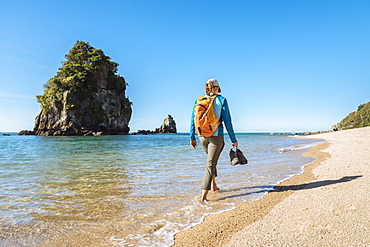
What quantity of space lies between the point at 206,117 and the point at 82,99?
209 feet

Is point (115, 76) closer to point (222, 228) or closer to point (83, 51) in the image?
point (83, 51)

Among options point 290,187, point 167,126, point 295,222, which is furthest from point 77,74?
point 167,126

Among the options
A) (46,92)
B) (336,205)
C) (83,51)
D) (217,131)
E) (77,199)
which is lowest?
(77,199)

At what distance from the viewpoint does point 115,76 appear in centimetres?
7069

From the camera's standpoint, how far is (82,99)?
202ft

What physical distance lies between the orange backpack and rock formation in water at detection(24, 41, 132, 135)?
5920 centimetres

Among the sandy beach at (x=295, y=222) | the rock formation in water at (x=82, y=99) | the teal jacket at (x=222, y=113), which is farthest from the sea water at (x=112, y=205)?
the rock formation in water at (x=82, y=99)

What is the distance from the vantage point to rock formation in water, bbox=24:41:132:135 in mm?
59250

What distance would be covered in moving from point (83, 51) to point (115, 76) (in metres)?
11.0

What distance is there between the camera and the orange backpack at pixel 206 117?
4.37 metres

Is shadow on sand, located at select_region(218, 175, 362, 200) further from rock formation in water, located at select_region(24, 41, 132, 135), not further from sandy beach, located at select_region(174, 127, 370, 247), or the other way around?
rock formation in water, located at select_region(24, 41, 132, 135)

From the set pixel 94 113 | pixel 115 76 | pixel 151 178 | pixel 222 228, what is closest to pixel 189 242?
pixel 222 228

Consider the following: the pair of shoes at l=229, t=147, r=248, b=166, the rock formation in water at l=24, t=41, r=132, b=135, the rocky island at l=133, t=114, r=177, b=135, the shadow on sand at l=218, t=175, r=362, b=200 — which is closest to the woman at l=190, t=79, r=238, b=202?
the pair of shoes at l=229, t=147, r=248, b=166

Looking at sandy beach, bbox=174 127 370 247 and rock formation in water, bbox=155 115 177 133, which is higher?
rock formation in water, bbox=155 115 177 133
